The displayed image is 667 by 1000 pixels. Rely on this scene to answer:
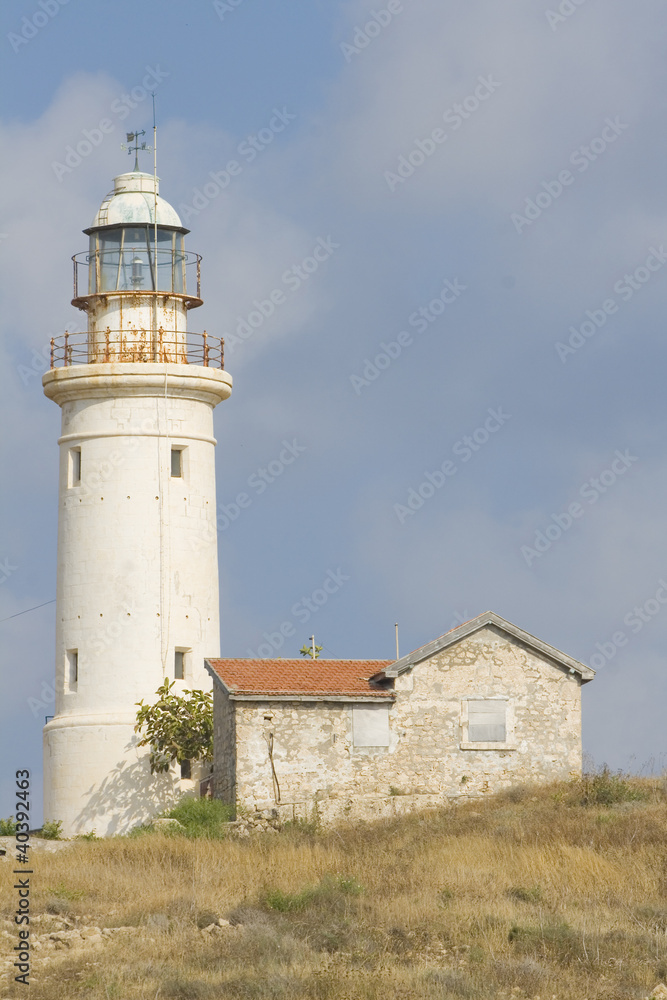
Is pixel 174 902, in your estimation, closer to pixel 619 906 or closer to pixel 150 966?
pixel 150 966

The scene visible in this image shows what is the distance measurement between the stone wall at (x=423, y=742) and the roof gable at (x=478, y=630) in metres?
0.14

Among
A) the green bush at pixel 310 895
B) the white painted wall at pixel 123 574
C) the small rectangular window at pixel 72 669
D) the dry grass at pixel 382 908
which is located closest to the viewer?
the dry grass at pixel 382 908

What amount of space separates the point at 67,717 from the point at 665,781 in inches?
478

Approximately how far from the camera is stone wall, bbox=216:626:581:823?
3416 cm

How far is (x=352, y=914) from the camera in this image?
83.4 ft

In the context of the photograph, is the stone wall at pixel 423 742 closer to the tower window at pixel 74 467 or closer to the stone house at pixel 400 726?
the stone house at pixel 400 726

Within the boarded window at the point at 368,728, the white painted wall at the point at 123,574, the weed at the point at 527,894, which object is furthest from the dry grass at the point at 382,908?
the white painted wall at the point at 123,574

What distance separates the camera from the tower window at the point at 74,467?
3924cm

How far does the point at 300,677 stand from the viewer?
3541 cm

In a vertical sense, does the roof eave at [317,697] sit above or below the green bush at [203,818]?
above

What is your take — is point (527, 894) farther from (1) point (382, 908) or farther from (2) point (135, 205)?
(2) point (135, 205)

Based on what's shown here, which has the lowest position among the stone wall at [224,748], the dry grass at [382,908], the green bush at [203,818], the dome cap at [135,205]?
the dry grass at [382,908]

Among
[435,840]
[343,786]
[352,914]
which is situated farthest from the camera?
[343,786]

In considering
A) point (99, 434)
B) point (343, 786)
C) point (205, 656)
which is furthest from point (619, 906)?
point (99, 434)
